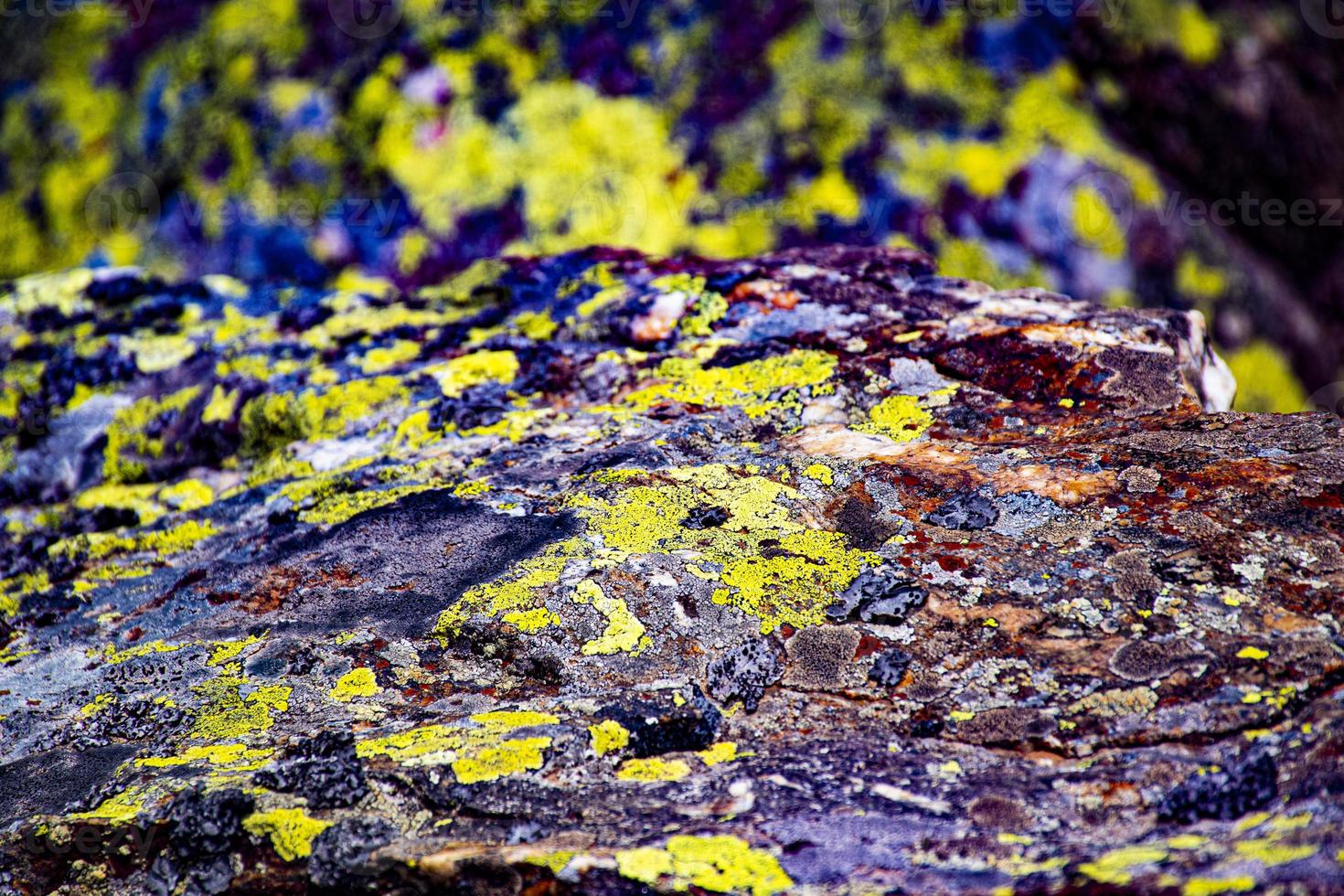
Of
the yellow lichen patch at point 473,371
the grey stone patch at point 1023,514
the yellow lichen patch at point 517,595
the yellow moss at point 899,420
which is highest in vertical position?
the yellow lichen patch at point 473,371

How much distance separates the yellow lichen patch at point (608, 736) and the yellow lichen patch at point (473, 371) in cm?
341

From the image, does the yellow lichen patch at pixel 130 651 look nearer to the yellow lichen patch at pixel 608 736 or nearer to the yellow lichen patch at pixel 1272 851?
the yellow lichen patch at pixel 608 736

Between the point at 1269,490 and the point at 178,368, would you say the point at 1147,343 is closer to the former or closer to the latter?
the point at 1269,490

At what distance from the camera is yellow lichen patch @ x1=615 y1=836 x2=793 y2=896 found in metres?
2.80

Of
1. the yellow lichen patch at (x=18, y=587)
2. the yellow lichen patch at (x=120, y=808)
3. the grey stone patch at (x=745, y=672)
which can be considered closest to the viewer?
the yellow lichen patch at (x=120, y=808)

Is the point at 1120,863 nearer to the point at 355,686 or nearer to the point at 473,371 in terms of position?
the point at 355,686

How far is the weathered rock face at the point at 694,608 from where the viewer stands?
3035 mm

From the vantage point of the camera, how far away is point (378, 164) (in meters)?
12.6

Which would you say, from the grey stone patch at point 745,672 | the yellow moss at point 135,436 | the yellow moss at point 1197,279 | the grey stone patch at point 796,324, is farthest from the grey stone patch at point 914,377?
the yellow moss at point 1197,279

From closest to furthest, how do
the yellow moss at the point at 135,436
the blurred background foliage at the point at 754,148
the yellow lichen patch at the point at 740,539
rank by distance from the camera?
the yellow lichen patch at the point at 740,539, the yellow moss at the point at 135,436, the blurred background foliage at the point at 754,148

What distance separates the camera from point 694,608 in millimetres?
4238

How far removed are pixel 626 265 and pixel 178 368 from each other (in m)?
3.71

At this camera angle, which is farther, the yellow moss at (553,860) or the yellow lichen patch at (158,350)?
the yellow lichen patch at (158,350)

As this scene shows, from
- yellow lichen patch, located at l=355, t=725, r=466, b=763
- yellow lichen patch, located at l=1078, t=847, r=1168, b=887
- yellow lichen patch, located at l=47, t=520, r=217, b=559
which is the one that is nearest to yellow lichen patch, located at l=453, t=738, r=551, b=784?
yellow lichen patch, located at l=355, t=725, r=466, b=763
